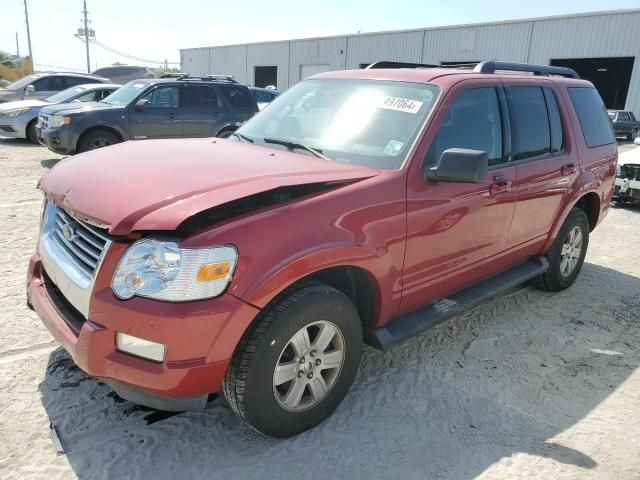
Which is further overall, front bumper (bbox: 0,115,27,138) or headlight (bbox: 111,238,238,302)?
front bumper (bbox: 0,115,27,138)

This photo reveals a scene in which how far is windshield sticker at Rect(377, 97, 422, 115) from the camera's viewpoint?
10.7ft

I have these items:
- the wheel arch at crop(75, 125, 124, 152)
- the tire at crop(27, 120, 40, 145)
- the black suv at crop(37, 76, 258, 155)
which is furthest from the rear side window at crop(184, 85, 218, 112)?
the tire at crop(27, 120, 40, 145)

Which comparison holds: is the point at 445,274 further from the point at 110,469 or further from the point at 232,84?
the point at 232,84

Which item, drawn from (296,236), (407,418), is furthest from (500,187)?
(296,236)

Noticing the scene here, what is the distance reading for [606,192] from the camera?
522 centimetres

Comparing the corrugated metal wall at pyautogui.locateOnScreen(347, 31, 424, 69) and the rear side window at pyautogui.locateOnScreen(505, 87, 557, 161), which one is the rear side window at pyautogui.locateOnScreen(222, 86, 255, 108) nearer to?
the rear side window at pyautogui.locateOnScreen(505, 87, 557, 161)

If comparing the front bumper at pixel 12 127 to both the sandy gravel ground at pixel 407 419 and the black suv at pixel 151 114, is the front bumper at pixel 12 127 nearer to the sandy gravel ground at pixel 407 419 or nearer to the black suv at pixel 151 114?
the black suv at pixel 151 114

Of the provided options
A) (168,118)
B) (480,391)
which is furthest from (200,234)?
(168,118)

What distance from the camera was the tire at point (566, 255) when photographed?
469 centimetres

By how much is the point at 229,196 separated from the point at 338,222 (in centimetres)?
57

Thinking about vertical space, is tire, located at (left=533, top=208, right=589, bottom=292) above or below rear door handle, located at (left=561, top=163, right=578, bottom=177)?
below

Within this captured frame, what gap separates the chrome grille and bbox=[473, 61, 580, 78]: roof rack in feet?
9.51

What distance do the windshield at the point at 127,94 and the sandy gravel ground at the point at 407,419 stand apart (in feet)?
21.9

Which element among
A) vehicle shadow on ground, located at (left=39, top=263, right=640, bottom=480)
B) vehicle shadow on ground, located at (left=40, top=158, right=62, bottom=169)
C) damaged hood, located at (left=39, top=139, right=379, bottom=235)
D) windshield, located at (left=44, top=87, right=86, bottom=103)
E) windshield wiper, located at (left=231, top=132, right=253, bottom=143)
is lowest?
vehicle shadow on ground, located at (left=40, top=158, right=62, bottom=169)
